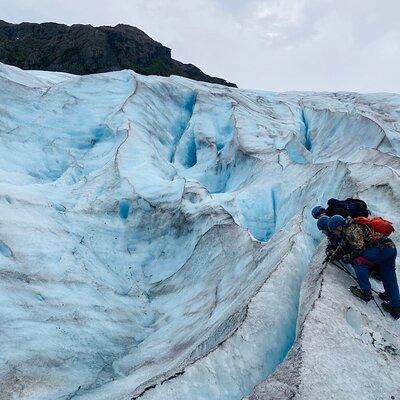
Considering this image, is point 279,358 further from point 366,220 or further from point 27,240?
point 27,240

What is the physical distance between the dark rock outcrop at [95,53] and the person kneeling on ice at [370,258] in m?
39.7

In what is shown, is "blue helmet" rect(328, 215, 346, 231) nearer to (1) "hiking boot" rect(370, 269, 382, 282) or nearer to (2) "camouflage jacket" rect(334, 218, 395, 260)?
(2) "camouflage jacket" rect(334, 218, 395, 260)

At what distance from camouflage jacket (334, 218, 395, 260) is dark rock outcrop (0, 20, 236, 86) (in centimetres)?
3958

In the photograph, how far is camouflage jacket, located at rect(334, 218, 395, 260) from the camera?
5781 millimetres

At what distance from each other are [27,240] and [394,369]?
7.34m

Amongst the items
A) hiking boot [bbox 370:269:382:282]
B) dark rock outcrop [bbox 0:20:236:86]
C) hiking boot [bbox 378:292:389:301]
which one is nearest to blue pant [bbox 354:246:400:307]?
hiking boot [bbox 378:292:389:301]

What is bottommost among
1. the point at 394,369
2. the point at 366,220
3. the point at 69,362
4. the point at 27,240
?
the point at 69,362

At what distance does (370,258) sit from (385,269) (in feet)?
0.72

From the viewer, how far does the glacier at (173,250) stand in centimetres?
503

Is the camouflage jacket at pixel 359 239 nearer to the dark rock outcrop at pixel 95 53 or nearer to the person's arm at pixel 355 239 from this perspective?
the person's arm at pixel 355 239

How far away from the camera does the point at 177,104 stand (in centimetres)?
1898

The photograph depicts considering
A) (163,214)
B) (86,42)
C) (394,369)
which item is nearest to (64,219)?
(163,214)

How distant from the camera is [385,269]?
5.75 metres

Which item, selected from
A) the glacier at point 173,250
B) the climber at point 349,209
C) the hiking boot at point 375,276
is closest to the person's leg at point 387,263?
the glacier at point 173,250
